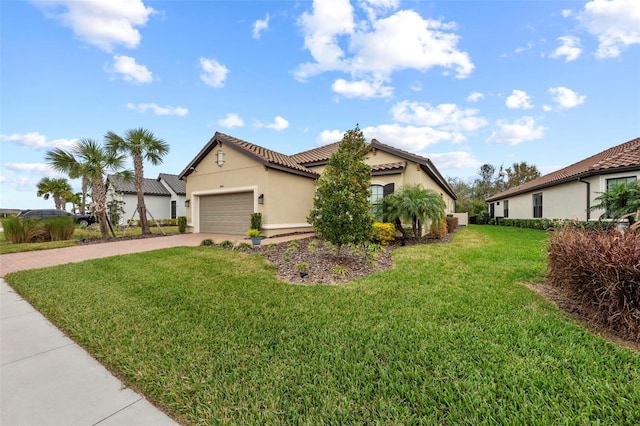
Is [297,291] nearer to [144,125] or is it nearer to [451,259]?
[451,259]

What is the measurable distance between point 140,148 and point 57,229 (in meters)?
5.53

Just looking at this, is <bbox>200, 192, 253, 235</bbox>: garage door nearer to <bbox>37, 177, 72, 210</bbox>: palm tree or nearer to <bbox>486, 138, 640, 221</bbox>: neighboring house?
<bbox>486, 138, 640, 221</bbox>: neighboring house

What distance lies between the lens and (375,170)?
13203mm

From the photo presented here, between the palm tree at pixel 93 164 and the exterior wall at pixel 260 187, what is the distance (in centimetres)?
392

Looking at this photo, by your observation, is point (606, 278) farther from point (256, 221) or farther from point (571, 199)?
point (571, 199)

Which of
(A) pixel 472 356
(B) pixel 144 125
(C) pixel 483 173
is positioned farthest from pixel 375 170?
(C) pixel 483 173

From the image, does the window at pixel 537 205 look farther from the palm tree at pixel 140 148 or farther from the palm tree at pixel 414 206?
the palm tree at pixel 140 148

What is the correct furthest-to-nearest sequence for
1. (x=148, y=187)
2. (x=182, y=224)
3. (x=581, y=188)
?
(x=148, y=187) < (x=182, y=224) < (x=581, y=188)

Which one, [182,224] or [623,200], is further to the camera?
[182,224]

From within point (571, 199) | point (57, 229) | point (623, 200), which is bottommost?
point (57, 229)

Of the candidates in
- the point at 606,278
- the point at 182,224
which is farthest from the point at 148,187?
the point at 606,278

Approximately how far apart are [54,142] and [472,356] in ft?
62.1

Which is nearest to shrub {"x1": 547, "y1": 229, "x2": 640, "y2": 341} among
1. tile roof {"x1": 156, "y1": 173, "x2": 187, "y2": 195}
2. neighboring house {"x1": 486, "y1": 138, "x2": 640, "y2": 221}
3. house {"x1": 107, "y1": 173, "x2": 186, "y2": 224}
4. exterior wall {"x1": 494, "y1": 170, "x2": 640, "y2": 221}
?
neighboring house {"x1": 486, "y1": 138, "x2": 640, "y2": 221}

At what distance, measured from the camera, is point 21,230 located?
11938 mm
